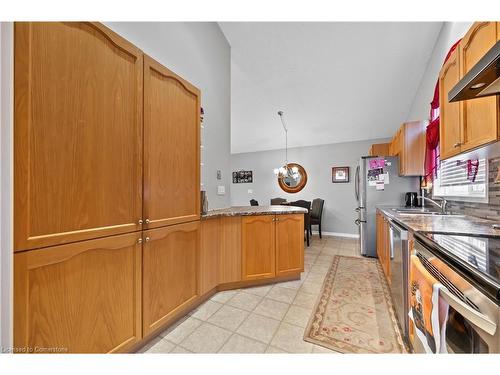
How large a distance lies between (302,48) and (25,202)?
127 inches

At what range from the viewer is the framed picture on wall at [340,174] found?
16.6ft

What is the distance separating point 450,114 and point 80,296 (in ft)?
8.71

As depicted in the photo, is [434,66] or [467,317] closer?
[467,317]

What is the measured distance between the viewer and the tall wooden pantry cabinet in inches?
31.6

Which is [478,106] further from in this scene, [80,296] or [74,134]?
[80,296]

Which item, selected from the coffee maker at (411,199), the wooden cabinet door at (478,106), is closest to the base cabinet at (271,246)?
the wooden cabinet door at (478,106)

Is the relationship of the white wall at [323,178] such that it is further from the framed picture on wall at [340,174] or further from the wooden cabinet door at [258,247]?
the wooden cabinet door at [258,247]

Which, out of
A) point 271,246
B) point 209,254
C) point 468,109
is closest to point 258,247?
point 271,246

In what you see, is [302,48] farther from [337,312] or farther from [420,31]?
[337,312]

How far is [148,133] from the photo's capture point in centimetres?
131

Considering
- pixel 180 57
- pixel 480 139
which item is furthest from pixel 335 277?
pixel 180 57

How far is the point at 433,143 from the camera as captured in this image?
221 cm

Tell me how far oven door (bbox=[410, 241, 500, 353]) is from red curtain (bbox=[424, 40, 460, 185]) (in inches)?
79.4

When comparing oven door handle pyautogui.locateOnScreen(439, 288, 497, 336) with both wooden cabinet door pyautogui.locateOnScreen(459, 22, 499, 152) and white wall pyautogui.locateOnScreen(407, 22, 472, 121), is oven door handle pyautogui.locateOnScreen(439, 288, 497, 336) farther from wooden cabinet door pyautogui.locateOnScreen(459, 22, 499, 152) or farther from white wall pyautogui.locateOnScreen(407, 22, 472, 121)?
white wall pyautogui.locateOnScreen(407, 22, 472, 121)
